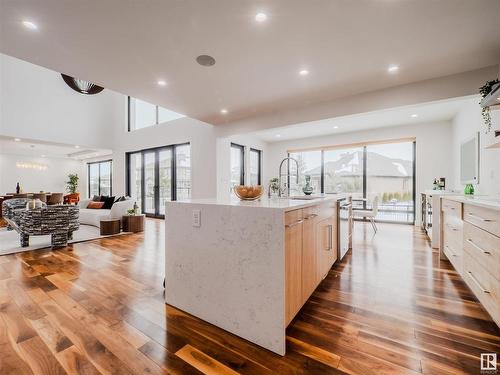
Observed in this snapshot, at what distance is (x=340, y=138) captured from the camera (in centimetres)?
684

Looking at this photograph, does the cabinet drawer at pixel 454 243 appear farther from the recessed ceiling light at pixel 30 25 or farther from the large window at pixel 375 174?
the recessed ceiling light at pixel 30 25

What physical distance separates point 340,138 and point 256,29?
5385 mm

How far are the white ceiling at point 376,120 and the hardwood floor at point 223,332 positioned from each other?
9.92ft

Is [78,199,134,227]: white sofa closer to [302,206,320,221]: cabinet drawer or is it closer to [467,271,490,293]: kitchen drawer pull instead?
[302,206,320,221]: cabinet drawer

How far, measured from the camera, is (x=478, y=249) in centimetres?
175

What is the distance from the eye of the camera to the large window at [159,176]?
6709mm

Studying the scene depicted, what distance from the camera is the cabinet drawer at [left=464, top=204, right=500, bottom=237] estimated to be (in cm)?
147

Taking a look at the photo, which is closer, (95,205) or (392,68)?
(392,68)

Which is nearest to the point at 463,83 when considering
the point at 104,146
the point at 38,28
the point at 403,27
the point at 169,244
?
the point at 403,27

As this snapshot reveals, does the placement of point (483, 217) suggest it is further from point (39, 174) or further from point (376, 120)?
point (39, 174)

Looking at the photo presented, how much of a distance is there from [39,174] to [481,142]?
1470 centimetres

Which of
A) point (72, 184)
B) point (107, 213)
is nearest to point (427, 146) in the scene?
point (107, 213)

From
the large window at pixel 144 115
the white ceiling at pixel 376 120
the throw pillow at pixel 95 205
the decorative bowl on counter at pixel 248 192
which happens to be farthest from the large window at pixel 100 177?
the decorative bowl on counter at pixel 248 192

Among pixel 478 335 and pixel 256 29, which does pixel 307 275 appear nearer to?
pixel 478 335
